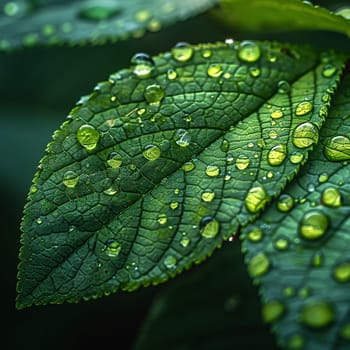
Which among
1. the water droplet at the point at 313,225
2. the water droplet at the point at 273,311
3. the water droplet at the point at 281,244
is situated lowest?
the water droplet at the point at 273,311

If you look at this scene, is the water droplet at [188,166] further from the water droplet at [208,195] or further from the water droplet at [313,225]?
the water droplet at [313,225]

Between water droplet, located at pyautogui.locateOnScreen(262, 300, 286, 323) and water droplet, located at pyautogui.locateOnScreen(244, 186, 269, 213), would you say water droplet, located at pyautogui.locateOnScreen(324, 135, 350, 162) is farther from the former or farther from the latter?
water droplet, located at pyautogui.locateOnScreen(262, 300, 286, 323)

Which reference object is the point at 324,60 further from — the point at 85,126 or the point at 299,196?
the point at 85,126

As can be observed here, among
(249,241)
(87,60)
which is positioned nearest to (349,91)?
(249,241)

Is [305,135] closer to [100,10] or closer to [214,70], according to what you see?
[214,70]

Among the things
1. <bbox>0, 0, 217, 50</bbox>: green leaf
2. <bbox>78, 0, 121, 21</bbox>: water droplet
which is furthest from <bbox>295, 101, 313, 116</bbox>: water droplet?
<bbox>78, 0, 121, 21</bbox>: water droplet

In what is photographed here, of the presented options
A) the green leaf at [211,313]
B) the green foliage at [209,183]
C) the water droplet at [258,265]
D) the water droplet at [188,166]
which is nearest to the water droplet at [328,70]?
the green foliage at [209,183]

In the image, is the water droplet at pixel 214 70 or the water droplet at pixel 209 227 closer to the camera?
the water droplet at pixel 209 227
